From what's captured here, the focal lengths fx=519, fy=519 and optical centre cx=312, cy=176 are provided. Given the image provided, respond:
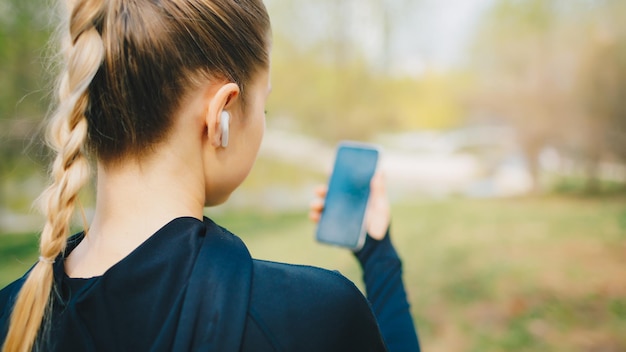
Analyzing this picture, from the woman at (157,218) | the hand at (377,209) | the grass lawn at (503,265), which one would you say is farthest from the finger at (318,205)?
the grass lawn at (503,265)

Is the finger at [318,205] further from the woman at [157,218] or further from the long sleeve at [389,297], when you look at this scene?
the woman at [157,218]

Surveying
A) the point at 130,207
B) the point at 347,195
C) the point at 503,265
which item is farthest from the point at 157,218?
the point at 503,265

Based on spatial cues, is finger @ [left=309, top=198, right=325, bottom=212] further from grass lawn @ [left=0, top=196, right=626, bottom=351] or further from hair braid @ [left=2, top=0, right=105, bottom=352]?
grass lawn @ [left=0, top=196, right=626, bottom=351]

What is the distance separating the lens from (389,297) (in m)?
0.84

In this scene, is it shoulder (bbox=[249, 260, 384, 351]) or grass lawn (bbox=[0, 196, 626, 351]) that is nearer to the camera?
shoulder (bbox=[249, 260, 384, 351])

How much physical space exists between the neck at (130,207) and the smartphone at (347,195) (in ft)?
1.56

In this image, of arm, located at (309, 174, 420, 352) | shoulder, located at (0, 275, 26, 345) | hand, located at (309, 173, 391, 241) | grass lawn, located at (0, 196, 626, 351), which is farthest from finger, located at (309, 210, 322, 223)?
grass lawn, located at (0, 196, 626, 351)

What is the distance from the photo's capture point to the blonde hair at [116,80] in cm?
56

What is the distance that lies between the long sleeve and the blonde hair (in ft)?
1.38

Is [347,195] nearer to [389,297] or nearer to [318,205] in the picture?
[318,205]

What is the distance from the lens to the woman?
53 cm

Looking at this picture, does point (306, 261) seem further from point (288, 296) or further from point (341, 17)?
Answer: point (288, 296)

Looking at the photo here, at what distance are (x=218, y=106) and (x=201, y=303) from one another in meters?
0.22

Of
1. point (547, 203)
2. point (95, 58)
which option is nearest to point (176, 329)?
point (95, 58)
